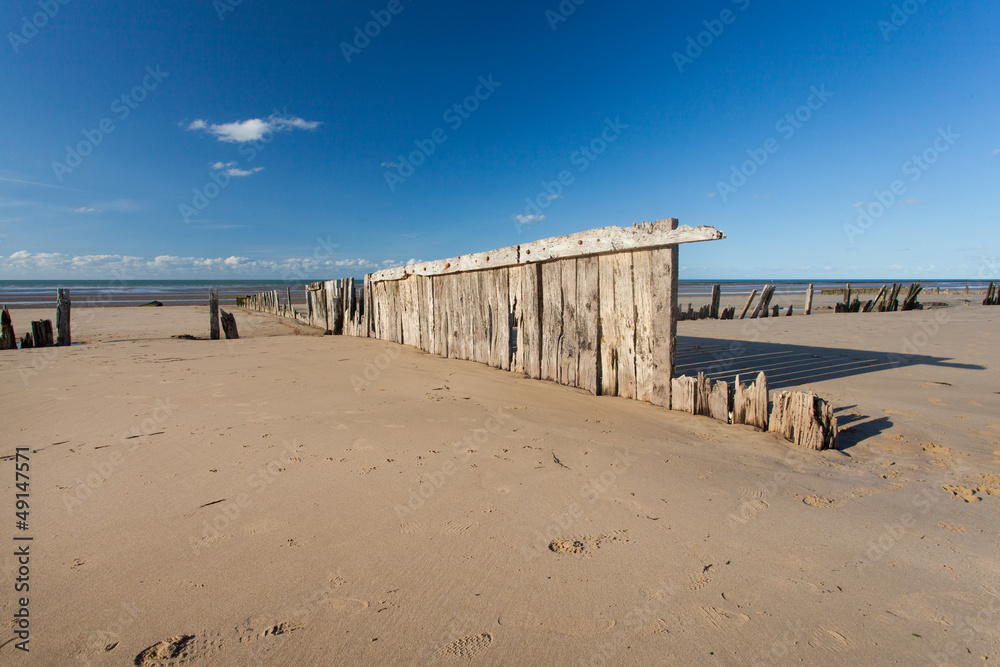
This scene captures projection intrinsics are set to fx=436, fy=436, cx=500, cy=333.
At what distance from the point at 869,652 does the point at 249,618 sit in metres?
2.11

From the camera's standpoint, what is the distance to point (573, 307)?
4836 millimetres

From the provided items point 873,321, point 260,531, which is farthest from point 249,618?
point 873,321

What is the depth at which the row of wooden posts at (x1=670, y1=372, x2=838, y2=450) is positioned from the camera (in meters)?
3.20

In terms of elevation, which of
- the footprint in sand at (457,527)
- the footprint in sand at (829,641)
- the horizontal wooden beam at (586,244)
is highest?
the horizontal wooden beam at (586,244)

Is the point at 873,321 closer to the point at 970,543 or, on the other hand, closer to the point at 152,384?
the point at 970,543

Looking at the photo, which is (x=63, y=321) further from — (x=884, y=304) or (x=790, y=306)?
(x=884, y=304)

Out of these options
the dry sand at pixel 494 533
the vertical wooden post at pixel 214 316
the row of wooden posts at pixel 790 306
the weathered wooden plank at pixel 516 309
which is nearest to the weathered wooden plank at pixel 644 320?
the dry sand at pixel 494 533

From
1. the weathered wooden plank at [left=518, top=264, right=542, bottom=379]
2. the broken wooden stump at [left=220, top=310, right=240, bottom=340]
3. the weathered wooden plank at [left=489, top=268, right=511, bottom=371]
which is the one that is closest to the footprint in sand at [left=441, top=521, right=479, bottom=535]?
the weathered wooden plank at [left=518, top=264, right=542, bottom=379]

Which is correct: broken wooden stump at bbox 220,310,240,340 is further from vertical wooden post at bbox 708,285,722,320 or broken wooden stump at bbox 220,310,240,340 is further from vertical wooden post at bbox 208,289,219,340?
vertical wooden post at bbox 708,285,722,320

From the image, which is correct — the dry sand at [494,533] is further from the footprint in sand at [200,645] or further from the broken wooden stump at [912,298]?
the broken wooden stump at [912,298]

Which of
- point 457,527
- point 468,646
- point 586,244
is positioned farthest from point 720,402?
point 468,646

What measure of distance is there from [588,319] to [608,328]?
27 centimetres

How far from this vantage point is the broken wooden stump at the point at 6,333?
313 inches

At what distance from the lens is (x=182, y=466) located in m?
2.78
